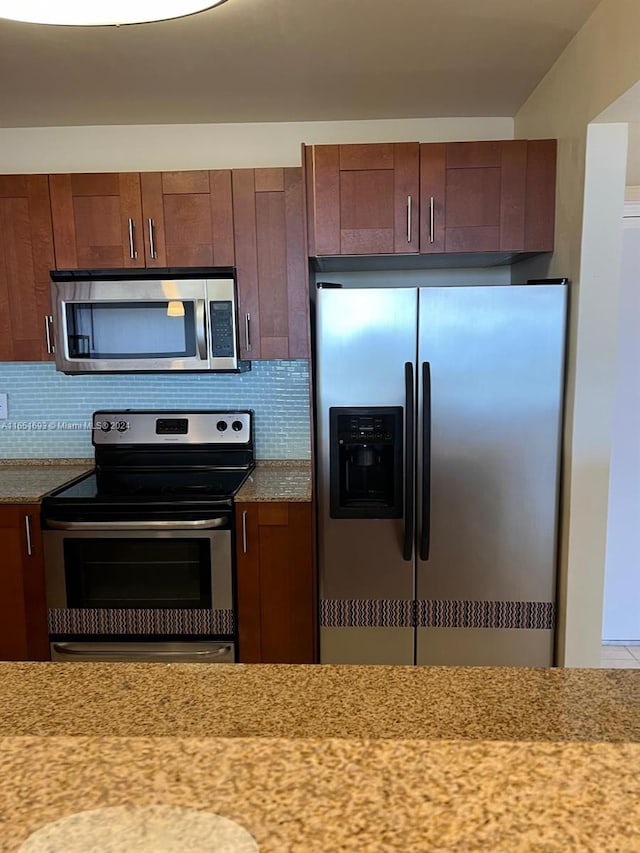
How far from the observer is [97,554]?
2.45 m

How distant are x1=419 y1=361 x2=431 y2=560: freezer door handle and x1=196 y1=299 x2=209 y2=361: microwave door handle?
0.91 metres

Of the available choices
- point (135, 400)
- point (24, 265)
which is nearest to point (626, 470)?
point (135, 400)

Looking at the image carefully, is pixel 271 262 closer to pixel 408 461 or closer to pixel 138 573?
pixel 408 461

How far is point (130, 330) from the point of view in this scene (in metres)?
2.65

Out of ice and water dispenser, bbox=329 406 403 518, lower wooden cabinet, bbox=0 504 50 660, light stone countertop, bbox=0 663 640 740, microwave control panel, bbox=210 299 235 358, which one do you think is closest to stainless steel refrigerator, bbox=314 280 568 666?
ice and water dispenser, bbox=329 406 403 518

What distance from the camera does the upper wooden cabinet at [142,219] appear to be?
2.57m

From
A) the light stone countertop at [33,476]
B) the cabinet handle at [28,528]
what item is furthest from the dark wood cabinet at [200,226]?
the cabinet handle at [28,528]

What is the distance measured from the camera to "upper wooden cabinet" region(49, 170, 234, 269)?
2572 millimetres

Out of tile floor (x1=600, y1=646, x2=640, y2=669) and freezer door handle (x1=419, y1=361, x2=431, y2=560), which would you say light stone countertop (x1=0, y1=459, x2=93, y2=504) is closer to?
freezer door handle (x1=419, y1=361, x2=431, y2=560)

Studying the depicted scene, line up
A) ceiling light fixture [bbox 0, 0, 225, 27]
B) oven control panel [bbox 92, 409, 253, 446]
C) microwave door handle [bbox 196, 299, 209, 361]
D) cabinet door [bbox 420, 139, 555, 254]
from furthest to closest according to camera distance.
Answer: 1. oven control panel [bbox 92, 409, 253, 446]
2. microwave door handle [bbox 196, 299, 209, 361]
3. cabinet door [bbox 420, 139, 555, 254]
4. ceiling light fixture [bbox 0, 0, 225, 27]

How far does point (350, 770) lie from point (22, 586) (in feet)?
7.28

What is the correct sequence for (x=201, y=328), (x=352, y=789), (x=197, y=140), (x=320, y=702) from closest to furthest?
(x=352, y=789), (x=320, y=702), (x=201, y=328), (x=197, y=140)

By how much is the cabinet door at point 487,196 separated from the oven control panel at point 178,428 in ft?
3.84

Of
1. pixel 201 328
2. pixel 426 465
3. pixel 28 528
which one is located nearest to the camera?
pixel 426 465
